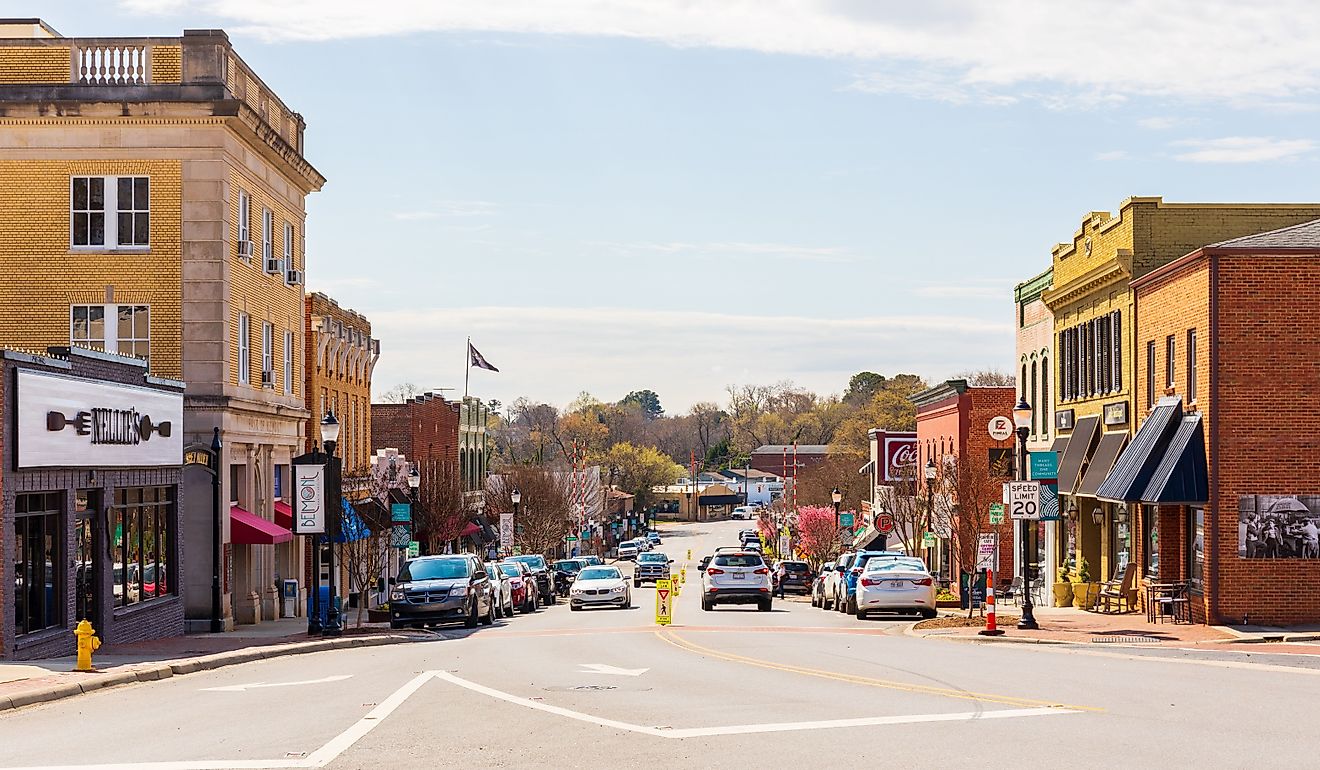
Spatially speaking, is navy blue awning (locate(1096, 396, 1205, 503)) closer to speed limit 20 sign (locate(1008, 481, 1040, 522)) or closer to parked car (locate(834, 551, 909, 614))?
speed limit 20 sign (locate(1008, 481, 1040, 522))

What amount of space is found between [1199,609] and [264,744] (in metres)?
20.1

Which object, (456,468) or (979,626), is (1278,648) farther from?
(456,468)

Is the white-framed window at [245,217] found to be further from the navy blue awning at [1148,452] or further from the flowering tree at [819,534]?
the flowering tree at [819,534]

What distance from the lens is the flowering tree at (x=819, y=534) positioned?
86000mm

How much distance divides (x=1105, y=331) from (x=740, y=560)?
11744 millimetres

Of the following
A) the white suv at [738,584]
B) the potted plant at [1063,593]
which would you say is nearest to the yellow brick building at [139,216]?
the white suv at [738,584]

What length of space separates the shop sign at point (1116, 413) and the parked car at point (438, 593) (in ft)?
48.4

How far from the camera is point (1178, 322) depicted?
30.2 metres

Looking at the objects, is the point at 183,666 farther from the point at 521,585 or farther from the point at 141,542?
the point at 521,585

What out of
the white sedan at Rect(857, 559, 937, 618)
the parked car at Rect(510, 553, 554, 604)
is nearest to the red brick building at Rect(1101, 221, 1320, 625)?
the white sedan at Rect(857, 559, 937, 618)

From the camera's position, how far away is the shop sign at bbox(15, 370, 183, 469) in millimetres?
23125

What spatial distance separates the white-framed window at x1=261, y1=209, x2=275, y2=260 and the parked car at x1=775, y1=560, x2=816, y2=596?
2799 centimetres

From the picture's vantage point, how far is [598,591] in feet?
146

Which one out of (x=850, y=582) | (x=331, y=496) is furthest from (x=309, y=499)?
(x=850, y=582)
